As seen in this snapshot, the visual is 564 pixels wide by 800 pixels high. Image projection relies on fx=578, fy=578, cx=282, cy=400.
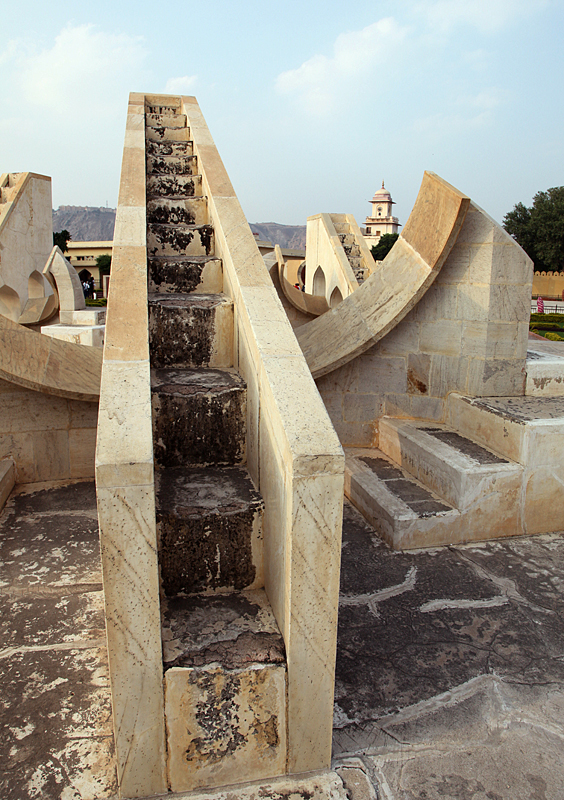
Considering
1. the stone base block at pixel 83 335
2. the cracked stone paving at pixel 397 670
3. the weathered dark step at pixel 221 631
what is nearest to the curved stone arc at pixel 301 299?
the stone base block at pixel 83 335

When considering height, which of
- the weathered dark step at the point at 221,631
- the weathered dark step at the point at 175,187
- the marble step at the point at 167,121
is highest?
the marble step at the point at 167,121

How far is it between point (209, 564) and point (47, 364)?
2.37m

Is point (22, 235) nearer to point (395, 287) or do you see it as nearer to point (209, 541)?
point (395, 287)

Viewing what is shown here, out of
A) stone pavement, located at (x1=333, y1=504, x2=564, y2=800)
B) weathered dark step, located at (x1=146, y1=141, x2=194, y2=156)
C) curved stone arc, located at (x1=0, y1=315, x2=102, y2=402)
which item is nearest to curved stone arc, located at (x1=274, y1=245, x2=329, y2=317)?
weathered dark step, located at (x1=146, y1=141, x2=194, y2=156)

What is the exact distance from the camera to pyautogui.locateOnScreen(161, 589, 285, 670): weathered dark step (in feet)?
5.53

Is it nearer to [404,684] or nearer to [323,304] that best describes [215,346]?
[404,684]

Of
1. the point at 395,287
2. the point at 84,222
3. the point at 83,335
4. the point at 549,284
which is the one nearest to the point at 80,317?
the point at 83,335

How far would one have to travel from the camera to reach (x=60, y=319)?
10805 mm

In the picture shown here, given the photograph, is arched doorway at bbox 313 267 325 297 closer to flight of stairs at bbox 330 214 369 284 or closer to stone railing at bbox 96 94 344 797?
flight of stairs at bbox 330 214 369 284

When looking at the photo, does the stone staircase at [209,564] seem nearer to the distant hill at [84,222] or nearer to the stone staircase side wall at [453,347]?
the stone staircase side wall at [453,347]

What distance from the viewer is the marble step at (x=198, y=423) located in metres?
2.42

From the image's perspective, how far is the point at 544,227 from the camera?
1331 inches

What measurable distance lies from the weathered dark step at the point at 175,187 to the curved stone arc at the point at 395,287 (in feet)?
4.20

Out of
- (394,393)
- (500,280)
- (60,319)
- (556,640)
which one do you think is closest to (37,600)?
(556,640)
